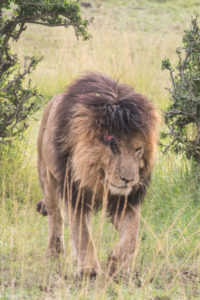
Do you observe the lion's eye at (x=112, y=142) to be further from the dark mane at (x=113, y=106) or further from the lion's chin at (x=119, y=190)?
the lion's chin at (x=119, y=190)

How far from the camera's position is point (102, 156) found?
3811 mm

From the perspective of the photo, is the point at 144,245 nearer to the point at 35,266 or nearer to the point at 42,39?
the point at 35,266

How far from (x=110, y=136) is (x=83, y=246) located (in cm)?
72

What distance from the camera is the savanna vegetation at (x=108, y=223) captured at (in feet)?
12.2

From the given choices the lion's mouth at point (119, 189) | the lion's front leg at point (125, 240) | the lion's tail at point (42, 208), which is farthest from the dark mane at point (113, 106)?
the lion's tail at point (42, 208)

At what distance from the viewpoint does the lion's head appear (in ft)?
12.4

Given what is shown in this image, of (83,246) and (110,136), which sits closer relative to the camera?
(110,136)

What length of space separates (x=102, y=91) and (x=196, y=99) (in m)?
1.50

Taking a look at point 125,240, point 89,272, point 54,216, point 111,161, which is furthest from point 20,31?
point 89,272

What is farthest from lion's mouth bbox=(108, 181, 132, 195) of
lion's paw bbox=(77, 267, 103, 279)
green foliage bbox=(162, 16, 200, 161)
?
green foliage bbox=(162, 16, 200, 161)

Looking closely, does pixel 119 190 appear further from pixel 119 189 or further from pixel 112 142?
pixel 112 142

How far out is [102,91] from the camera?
4.04 meters

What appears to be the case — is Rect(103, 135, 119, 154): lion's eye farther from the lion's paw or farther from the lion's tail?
the lion's tail

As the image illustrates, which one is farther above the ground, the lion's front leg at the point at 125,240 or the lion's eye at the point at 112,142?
the lion's eye at the point at 112,142
